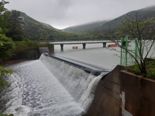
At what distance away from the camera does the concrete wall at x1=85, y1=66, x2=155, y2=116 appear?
6691 millimetres

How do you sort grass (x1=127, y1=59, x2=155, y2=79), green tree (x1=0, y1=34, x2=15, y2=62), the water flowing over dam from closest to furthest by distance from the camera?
green tree (x1=0, y1=34, x2=15, y2=62) < grass (x1=127, y1=59, x2=155, y2=79) < the water flowing over dam

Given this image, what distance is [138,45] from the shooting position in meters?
8.71

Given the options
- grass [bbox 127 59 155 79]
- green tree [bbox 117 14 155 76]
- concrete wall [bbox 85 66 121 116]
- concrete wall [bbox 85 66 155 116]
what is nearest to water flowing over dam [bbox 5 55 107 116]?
concrete wall [bbox 85 66 121 116]

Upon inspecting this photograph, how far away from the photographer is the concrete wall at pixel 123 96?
6691 millimetres

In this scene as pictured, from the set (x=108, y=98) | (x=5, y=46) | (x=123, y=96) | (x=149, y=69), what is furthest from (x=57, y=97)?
(x=149, y=69)

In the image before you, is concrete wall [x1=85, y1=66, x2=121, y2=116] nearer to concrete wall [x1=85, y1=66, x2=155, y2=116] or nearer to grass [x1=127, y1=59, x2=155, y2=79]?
concrete wall [x1=85, y1=66, x2=155, y2=116]

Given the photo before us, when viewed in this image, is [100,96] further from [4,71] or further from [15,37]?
[15,37]

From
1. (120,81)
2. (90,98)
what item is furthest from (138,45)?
(90,98)

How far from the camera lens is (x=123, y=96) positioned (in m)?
8.26

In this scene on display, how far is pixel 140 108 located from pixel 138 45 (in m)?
2.58

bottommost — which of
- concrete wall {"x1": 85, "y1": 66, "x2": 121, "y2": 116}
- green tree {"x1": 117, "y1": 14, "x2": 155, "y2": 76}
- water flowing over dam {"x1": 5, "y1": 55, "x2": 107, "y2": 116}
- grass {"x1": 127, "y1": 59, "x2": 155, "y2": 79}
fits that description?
water flowing over dam {"x1": 5, "y1": 55, "x2": 107, "y2": 116}

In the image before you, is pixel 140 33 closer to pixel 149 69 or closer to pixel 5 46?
pixel 149 69

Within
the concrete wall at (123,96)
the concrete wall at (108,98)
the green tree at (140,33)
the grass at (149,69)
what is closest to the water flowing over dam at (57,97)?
the concrete wall at (108,98)

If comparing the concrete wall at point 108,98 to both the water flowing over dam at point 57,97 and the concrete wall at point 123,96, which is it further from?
the water flowing over dam at point 57,97
